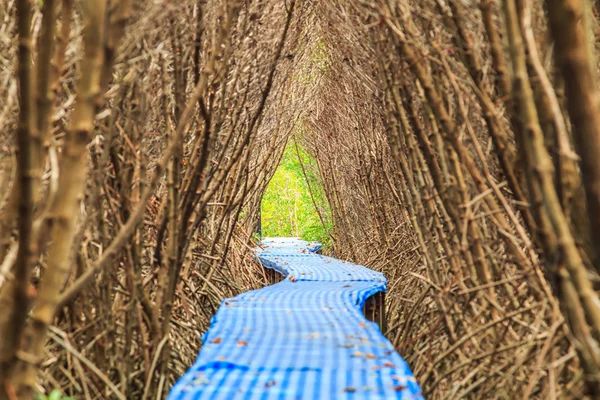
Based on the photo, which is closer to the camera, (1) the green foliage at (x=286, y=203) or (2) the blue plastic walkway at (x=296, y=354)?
(2) the blue plastic walkway at (x=296, y=354)

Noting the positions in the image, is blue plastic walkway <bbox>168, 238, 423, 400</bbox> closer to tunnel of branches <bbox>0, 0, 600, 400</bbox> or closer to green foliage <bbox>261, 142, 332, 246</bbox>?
tunnel of branches <bbox>0, 0, 600, 400</bbox>

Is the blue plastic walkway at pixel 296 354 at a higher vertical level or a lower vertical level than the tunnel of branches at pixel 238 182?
lower

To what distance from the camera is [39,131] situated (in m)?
1.77

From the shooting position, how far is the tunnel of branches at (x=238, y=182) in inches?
71.1

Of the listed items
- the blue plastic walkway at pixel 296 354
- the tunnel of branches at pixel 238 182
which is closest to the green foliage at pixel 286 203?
the tunnel of branches at pixel 238 182

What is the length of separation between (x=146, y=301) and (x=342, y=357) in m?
0.95

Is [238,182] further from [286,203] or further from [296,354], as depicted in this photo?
[286,203]

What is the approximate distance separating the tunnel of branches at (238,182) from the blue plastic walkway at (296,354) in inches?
11.2

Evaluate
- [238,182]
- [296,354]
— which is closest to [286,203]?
[238,182]

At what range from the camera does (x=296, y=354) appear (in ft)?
11.4

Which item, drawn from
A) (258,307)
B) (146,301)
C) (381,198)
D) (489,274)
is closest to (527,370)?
(489,274)

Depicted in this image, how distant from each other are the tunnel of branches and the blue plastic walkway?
0.93ft

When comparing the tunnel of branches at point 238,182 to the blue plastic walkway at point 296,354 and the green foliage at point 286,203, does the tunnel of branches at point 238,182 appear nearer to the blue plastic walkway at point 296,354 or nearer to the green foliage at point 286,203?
the blue plastic walkway at point 296,354

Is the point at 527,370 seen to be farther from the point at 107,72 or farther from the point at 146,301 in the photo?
the point at 107,72
